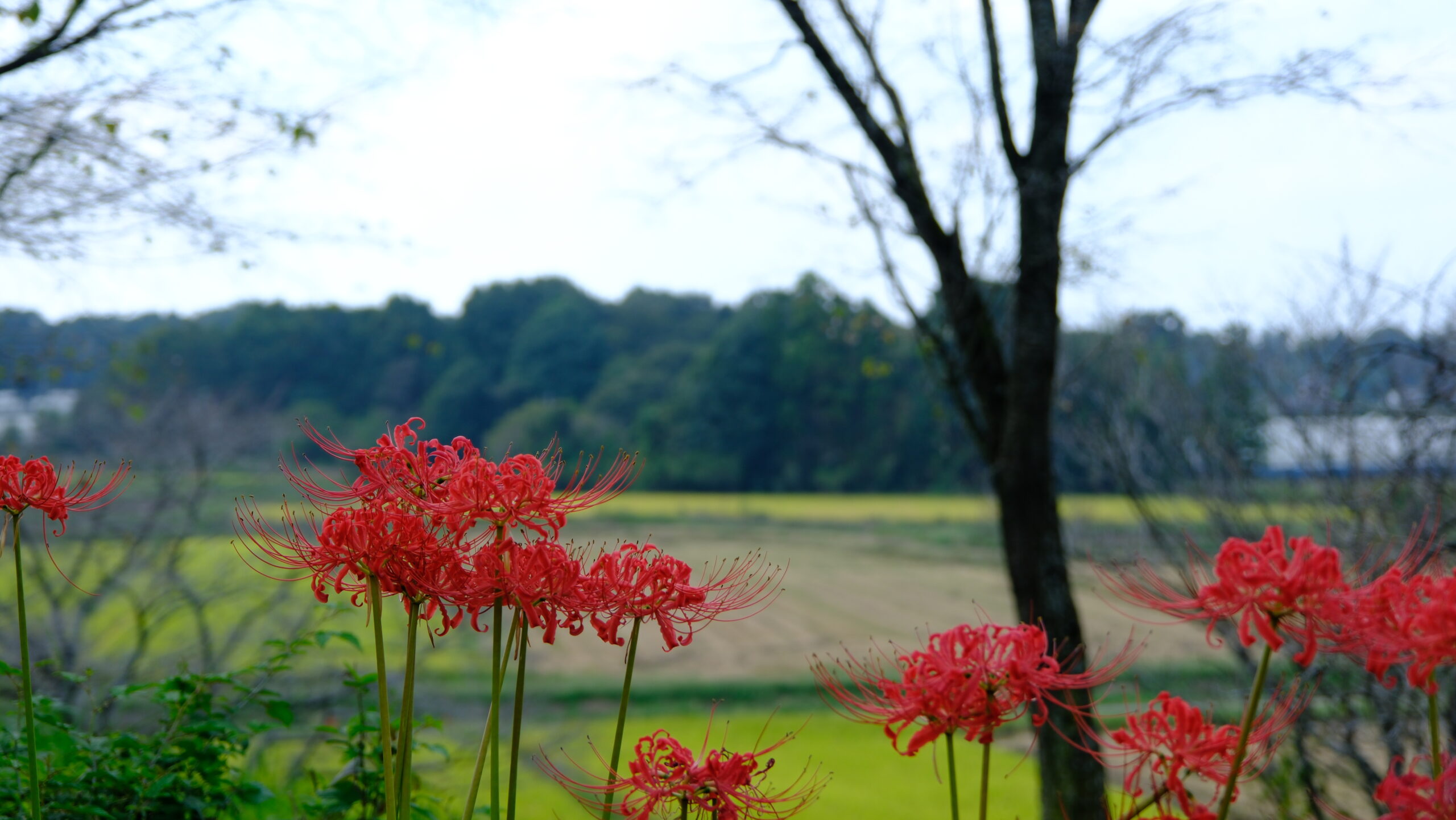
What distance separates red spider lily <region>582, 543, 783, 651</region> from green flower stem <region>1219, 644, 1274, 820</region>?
0.55 m

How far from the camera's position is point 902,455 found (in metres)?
26.5

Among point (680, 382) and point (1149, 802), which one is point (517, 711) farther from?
point (680, 382)

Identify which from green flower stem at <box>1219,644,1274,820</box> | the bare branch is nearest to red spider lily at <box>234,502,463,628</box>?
green flower stem at <box>1219,644,1274,820</box>

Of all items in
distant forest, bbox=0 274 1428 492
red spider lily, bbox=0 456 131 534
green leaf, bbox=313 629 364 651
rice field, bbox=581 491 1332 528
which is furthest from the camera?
rice field, bbox=581 491 1332 528

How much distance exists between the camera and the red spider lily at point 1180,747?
1014mm

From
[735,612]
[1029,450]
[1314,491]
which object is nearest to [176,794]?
[735,612]

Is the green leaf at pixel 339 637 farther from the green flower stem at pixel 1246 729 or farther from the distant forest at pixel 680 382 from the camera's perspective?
the green flower stem at pixel 1246 729

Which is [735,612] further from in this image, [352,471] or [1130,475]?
[1130,475]

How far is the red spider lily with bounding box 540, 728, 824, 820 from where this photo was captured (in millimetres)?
1074

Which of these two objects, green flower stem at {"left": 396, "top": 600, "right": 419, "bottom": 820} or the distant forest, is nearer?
green flower stem at {"left": 396, "top": 600, "right": 419, "bottom": 820}

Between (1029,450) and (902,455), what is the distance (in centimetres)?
2321

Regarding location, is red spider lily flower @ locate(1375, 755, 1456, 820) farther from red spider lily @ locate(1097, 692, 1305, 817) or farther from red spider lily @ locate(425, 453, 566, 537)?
red spider lily @ locate(425, 453, 566, 537)

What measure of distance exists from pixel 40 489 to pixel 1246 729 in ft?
5.15

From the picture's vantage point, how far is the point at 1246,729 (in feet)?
2.89
